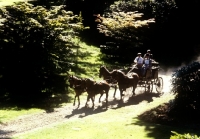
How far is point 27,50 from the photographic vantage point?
21.5 meters

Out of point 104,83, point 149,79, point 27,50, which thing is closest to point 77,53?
point 27,50

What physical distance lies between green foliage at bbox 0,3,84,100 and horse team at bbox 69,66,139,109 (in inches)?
135

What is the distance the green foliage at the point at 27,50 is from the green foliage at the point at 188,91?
838 centimetres

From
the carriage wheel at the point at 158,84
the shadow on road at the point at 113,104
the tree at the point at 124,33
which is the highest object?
the tree at the point at 124,33

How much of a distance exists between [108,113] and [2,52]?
27.7ft

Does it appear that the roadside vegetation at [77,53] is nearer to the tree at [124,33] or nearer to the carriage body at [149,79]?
the tree at [124,33]

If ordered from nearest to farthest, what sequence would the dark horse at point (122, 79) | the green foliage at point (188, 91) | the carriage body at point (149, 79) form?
the green foliage at point (188, 91)
the dark horse at point (122, 79)
the carriage body at point (149, 79)

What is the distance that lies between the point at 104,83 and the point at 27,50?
597 centimetres

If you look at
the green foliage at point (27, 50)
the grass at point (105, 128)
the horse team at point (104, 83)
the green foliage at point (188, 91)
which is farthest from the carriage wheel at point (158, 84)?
A: the green foliage at point (27, 50)

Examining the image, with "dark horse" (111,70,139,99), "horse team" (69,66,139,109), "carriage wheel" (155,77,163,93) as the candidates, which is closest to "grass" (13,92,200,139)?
"horse team" (69,66,139,109)

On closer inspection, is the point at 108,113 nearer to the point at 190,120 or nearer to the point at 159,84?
the point at 190,120

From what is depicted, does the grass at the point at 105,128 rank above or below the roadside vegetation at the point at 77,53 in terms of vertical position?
below

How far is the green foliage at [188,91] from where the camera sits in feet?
52.9

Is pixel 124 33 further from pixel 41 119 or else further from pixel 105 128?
pixel 105 128
